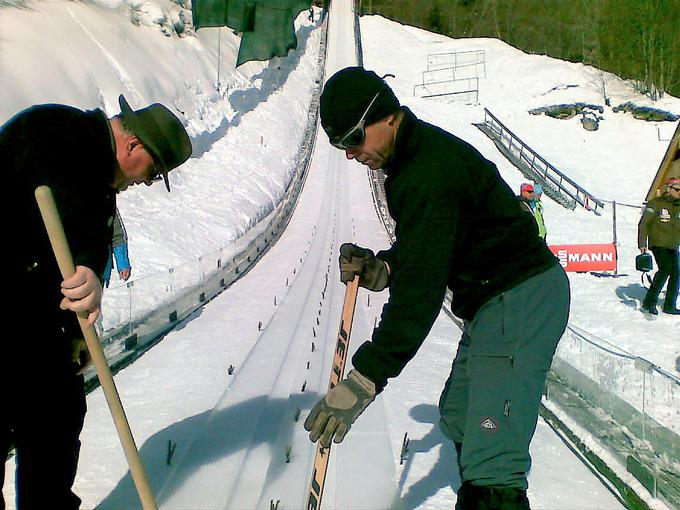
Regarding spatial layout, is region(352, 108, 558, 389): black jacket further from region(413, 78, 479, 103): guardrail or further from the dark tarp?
region(413, 78, 479, 103): guardrail

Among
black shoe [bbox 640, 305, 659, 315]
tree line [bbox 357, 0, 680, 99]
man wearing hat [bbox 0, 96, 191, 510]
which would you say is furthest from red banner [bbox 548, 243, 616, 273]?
tree line [bbox 357, 0, 680, 99]

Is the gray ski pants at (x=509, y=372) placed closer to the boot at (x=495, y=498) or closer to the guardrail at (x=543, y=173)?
the boot at (x=495, y=498)

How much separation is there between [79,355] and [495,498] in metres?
1.46

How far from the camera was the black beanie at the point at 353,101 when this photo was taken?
1922 millimetres

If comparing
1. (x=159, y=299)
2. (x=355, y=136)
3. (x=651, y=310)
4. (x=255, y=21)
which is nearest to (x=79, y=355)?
(x=355, y=136)

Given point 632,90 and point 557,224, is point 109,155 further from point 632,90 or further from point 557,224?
point 632,90

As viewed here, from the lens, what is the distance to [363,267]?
2.51m

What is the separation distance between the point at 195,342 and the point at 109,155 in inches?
139

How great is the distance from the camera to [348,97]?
1926 millimetres

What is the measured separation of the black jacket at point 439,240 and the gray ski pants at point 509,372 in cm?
6

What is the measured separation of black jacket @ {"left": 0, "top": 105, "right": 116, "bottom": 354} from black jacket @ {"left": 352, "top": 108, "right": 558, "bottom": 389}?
2.88 feet

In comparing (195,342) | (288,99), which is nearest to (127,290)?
(195,342)

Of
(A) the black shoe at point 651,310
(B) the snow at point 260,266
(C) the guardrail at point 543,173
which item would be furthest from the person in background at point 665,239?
(C) the guardrail at point 543,173

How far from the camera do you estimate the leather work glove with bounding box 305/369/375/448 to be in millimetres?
1858
